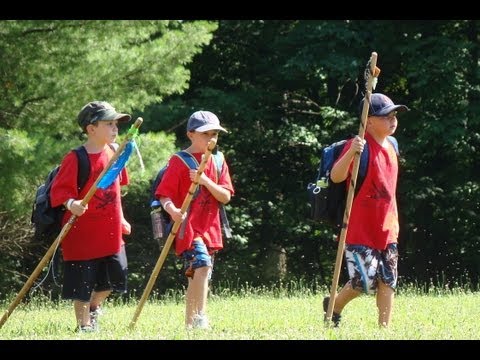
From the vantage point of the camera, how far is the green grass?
294 inches

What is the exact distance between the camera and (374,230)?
8.36 metres

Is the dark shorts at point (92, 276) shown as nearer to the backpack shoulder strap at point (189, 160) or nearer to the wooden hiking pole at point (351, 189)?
the backpack shoulder strap at point (189, 160)

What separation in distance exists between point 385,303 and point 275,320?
1442 mm

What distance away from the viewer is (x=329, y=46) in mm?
19938

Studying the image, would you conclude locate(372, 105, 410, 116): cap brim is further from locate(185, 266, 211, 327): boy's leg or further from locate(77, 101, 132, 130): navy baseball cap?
locate(77, 101, 132, 130): navy baseball cap

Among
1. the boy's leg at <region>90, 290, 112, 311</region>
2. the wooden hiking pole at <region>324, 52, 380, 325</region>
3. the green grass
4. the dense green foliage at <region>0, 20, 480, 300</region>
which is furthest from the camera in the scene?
the dense green foliage at <region>0, 20, 480, 300</region>

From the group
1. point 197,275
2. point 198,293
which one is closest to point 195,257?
point 197,275

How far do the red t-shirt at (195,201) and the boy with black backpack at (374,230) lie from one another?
0.99 m

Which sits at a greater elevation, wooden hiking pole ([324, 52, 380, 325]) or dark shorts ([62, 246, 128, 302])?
wooden hiking pole ([324, 52, 380, 325])

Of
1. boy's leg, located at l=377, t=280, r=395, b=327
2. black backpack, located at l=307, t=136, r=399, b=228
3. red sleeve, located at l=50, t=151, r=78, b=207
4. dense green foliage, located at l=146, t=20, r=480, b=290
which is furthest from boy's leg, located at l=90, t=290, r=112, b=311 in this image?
dense green foliage, located at l=146, t=20, r=480, b=290

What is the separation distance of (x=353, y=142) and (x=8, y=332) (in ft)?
9.69

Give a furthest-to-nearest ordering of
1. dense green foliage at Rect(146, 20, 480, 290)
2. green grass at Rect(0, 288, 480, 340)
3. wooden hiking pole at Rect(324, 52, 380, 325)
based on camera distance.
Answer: dense green foliage at Rect(146, 20, 480, 290) < wooden hiking pole at Rect(324, 52, 380, 325) < green grass at Rect(0, 288, 480, 340)

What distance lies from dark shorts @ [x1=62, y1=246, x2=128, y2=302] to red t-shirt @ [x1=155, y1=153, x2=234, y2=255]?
1.58 ft

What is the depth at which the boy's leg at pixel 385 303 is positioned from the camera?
8383 millimetres
